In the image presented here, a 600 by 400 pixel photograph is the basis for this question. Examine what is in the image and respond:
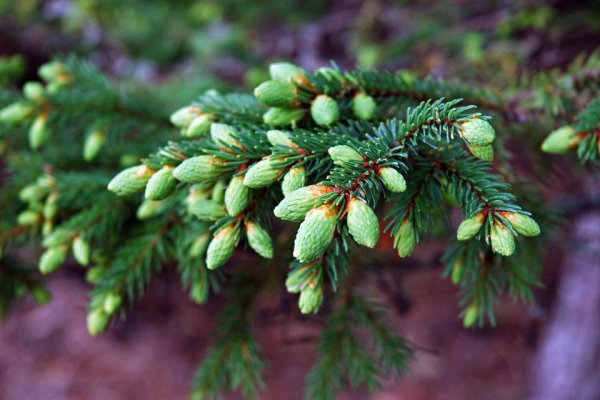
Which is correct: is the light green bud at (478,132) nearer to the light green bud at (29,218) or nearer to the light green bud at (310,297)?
the light green bud at (310,297)

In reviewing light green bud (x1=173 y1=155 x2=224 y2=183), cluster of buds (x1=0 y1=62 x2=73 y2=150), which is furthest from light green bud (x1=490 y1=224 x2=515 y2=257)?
cluster of buds (x1=0 y1=62 x2=73 y2=150)

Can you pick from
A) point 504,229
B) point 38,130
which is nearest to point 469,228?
point 504,229

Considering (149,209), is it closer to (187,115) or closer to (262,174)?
(187,115)

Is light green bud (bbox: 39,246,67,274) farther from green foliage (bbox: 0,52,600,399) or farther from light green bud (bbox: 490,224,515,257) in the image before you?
light green bud (bbox: 490,224,515,257)

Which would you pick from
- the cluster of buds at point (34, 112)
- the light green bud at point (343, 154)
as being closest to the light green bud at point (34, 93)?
the cluster of buds at point (34, 112)

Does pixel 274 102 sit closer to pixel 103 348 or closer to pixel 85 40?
pixel 85 40

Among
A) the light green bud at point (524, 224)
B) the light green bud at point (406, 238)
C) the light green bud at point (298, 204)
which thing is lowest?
the light green bud at point (524, 224)

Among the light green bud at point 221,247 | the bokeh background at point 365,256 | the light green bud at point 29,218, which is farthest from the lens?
the bokeh background at point 365,256

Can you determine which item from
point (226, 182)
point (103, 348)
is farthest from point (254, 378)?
point (103, 348)
